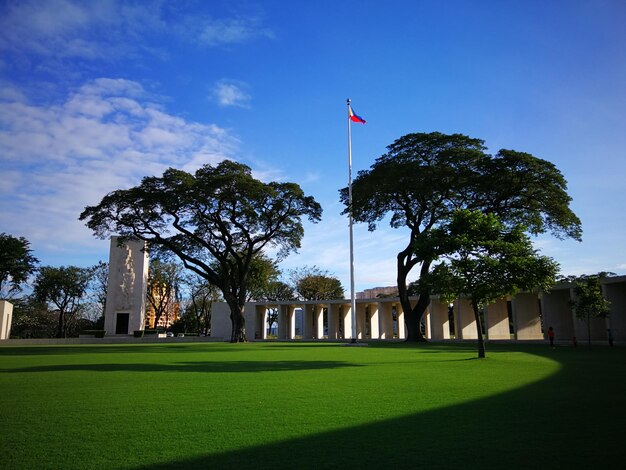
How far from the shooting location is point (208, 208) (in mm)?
40938

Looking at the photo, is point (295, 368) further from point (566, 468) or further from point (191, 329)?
point (191, 329)

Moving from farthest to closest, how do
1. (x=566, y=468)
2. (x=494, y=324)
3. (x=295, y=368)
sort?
1. (x=494, y=324)
2. (x=295, y=368)
3. (x=566, y=468)

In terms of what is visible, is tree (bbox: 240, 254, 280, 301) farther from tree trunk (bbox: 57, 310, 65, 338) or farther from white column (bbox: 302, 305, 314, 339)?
tree trunk (bbox: 57, 310, 65, 338)

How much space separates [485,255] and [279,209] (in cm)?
2671

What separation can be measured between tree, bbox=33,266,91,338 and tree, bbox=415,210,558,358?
57443 mm

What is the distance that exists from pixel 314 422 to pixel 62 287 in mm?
65059

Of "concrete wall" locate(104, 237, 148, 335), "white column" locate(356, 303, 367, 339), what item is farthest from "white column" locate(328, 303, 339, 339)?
"concrete wall" locate(104, 237, 148, 335)

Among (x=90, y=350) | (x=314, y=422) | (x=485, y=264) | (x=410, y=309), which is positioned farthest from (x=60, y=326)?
(x=314, y=422)

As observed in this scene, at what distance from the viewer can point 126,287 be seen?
2350 inches

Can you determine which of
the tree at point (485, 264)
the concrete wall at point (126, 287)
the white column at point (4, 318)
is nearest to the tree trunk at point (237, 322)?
the concrete wall at point (126, 287)

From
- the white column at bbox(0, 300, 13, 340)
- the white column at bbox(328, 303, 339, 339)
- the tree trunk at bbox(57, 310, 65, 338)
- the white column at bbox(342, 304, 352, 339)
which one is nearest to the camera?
the white column at bbox(0, 300, 13, 340)

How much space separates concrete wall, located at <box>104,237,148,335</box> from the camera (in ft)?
194

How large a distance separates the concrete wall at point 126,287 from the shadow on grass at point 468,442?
56.8 metres

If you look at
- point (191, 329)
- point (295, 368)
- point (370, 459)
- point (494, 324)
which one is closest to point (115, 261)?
point (191, 329)
